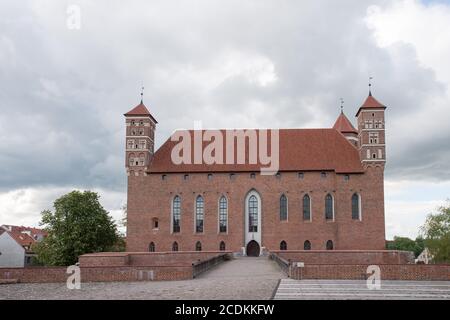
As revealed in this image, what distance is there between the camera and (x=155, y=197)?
49281 mm

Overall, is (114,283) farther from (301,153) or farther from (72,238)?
(301,153)

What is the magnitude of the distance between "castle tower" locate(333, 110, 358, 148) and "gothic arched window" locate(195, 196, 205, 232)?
16677 millimetres

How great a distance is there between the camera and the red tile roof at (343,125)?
54.7 metres

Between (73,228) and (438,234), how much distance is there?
121 feet

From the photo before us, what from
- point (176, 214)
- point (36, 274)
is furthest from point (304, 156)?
point (36, 274)

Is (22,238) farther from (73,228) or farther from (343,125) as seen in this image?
(343,125)

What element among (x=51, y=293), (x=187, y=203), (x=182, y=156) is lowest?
(x=51, y=293)

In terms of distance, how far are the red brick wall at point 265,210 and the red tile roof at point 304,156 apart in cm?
67

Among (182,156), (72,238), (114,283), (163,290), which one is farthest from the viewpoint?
(182,156)

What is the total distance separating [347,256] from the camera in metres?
40.1

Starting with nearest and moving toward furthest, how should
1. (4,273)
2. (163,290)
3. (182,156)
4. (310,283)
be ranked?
1. (163,290)
2. (310,283)
3. (4,273)
4. (182,156)

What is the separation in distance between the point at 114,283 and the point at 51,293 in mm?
3753

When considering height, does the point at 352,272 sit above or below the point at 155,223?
below

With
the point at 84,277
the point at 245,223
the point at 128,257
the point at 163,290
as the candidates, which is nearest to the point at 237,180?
the point at 245,223
